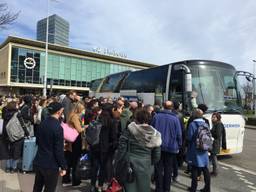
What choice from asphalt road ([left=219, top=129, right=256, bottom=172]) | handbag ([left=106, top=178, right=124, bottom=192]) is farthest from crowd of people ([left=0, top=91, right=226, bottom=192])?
asphalt road ([left=219, top=129, right=256, bottom=172])

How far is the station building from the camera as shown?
4900 centimetres

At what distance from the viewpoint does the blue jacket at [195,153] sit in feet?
17.0

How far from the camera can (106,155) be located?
208 inches

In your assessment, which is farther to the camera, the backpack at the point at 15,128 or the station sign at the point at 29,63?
the station sign at the point at 29,63

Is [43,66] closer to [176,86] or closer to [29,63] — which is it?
[29,63]

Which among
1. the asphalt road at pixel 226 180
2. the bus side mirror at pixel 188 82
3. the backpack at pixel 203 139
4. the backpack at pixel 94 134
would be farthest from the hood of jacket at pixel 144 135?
the bus side mirror at pixel 188 82

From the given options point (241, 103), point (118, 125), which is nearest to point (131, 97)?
point (241, 103)

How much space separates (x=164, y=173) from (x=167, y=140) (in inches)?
27.7

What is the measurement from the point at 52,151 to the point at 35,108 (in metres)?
5.35

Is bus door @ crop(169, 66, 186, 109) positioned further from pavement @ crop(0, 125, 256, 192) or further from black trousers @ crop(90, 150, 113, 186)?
black trousers @ crop(90, 150, 113, 186)

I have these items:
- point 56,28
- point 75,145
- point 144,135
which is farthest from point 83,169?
point 56,28

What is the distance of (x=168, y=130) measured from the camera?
16.9ft

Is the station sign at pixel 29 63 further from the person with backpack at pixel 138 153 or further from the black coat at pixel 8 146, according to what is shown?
the person with backpack at pixel 138 153

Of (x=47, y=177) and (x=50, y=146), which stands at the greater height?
(x=50, y=146)
